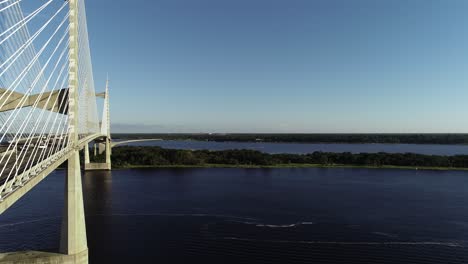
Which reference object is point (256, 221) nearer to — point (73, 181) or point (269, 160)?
point (73, 181)

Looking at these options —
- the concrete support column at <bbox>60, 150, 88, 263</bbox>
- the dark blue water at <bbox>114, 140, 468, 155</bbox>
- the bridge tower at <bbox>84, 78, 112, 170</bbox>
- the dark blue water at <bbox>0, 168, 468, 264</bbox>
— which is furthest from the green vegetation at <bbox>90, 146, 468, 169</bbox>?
the concrete support column at <bbox>60, 150, 88, 263</bbox>

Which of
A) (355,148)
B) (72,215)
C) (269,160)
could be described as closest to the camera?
(72,215)

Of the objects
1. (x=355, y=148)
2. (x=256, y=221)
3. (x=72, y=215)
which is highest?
(x=72, y=215)

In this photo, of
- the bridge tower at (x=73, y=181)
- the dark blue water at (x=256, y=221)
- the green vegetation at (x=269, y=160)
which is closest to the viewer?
the bridge tower at (x=73, y=181)

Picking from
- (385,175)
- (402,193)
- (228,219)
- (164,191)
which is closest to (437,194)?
(402,193)

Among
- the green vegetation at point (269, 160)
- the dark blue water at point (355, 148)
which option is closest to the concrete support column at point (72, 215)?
the green vegetation at point (269, 160)

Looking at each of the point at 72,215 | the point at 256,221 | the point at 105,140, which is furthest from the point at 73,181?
the point at 105,140

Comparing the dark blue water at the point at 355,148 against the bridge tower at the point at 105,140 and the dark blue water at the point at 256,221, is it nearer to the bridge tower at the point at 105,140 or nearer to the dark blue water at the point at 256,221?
the bridge tower at the point at 105,140
